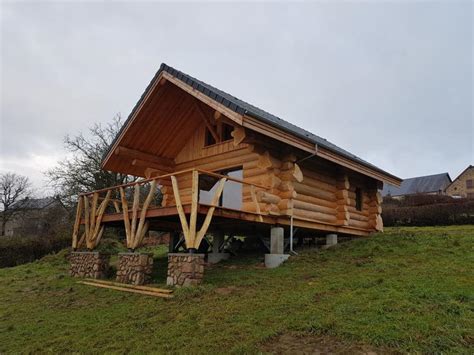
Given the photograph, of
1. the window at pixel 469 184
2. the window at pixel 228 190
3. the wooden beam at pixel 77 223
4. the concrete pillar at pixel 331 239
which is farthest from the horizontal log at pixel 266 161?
the window at pixel 469 184

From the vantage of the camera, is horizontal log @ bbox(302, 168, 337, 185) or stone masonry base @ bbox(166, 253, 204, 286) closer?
stone masonry base @ bbox(166, 253, 204, 286)

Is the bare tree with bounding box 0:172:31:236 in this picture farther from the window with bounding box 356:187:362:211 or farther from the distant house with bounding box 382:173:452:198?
the distant house with bounding box 382:173:452:198

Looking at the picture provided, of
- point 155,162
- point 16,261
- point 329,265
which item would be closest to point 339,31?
point 155,162

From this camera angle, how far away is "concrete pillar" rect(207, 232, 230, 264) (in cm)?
1238

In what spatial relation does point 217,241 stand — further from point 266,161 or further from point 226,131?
point 226,131

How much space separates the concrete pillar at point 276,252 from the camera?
10297mm

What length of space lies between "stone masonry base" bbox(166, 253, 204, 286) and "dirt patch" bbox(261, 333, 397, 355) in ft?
10.8

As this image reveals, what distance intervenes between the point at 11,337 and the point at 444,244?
11.3m

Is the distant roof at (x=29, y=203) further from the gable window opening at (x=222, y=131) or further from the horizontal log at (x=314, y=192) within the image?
the horizontal log at (x=314, y=192)

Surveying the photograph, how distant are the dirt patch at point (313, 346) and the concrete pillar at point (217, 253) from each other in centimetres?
729

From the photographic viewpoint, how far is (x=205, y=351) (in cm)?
490

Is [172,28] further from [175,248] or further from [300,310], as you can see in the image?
[300,310]

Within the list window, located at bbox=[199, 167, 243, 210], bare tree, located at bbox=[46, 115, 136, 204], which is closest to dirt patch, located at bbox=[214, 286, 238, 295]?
window, located at bbox=[199, 167, 243, 210]

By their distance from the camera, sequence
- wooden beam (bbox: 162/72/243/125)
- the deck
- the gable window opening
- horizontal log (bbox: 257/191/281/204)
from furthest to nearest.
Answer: the gable window opening
horizontal log (bbox: 257/191/281/204)
wooden beam (bbox: 162/72/243/125)
the deck
